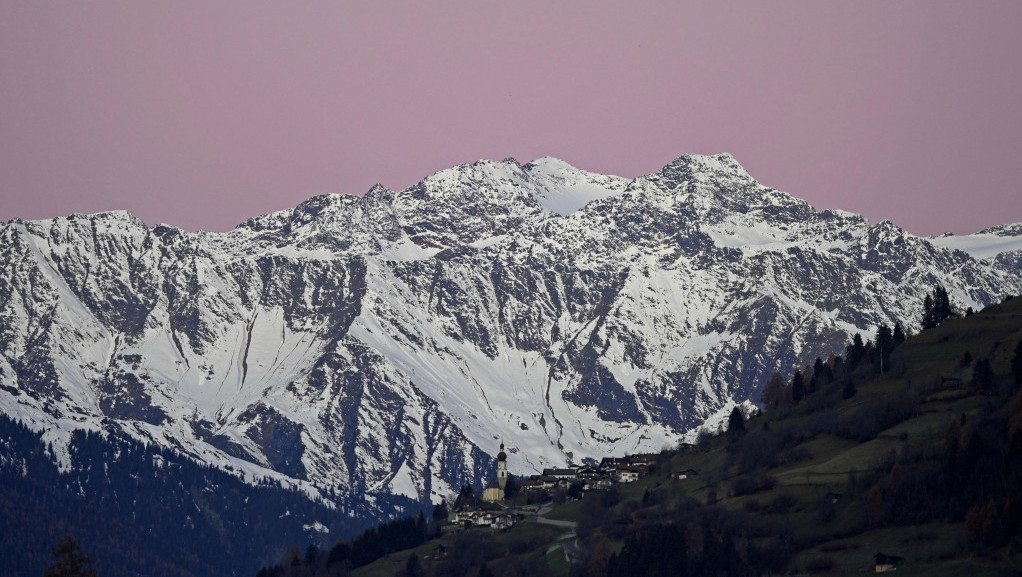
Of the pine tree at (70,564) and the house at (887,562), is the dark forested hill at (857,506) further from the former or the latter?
the pine tree at (70,564)

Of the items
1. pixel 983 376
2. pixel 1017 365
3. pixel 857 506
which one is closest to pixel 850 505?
pixel 857 506

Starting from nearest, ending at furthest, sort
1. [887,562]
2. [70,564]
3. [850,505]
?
[70,564] → [887,562] → [850,505]

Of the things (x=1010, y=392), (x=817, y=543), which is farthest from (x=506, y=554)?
(x=1010, y=392)

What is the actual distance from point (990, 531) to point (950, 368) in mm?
65614

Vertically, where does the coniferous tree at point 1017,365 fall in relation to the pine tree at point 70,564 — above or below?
above

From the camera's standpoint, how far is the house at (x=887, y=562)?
457 ft

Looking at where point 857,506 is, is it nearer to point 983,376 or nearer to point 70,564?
point 983,376

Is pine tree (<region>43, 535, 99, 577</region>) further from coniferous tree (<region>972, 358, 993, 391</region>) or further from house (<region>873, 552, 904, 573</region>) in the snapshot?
coniferous tree (<region>972, 358, 993, 391</region>)

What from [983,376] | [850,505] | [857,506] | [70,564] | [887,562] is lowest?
[887,562]

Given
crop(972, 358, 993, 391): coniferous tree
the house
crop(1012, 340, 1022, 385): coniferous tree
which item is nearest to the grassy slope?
the house

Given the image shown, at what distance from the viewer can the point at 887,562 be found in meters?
140

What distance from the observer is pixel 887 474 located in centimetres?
16175

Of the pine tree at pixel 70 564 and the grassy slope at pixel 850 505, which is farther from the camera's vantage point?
the grassy slope at pixel 850 505

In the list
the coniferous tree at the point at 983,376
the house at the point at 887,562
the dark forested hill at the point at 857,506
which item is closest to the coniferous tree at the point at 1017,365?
the dark forested hill at the point at 857,506
